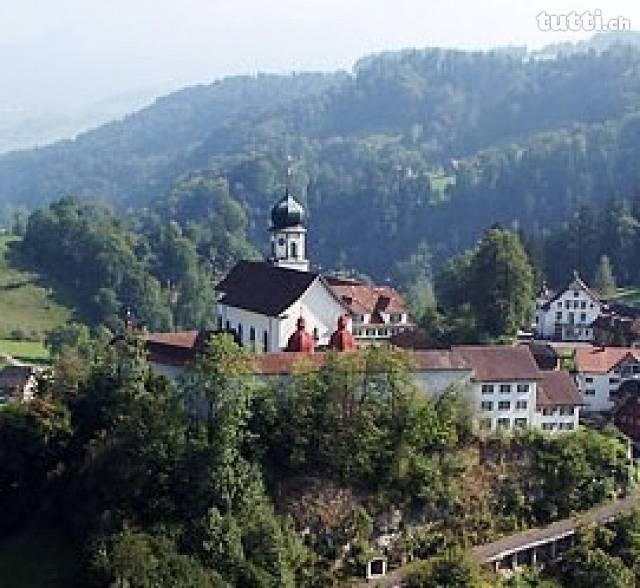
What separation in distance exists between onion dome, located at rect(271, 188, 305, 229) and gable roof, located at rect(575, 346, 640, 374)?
15177mm

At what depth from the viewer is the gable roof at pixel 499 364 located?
159 feet

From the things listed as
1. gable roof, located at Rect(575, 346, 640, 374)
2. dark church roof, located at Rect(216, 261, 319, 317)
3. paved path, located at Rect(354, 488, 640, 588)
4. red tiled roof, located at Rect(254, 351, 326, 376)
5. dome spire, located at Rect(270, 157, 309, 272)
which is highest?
dome spire, located at Rect(270, 157, 309, 272)

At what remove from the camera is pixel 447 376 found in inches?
1863

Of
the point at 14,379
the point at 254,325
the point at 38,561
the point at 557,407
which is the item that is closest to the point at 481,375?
the point at 557,407

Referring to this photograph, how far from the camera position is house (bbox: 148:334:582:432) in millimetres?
45562

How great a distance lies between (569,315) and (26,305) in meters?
52.2

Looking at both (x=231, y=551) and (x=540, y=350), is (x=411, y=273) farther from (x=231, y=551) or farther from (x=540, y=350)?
(x=231, y=551)

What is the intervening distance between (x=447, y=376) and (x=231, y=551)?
1143cm

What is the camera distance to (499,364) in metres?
49.2

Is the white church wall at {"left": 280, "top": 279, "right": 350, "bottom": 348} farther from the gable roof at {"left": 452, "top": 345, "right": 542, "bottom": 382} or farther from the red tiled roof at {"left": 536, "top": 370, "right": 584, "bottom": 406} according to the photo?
the red tiled roof at {"left": 536, "top": 370, "right": 584, "bottom": 406}

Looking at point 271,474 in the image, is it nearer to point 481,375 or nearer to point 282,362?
point 282,362

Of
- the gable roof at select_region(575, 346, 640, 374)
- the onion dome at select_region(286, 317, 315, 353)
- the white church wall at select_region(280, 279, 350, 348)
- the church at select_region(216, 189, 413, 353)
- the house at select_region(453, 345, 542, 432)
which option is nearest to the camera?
the onion dome at select_region(286, 317, 315, 353)

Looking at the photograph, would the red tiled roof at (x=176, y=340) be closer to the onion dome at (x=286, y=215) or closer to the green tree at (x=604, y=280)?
the onion dome at (x=286, y=215)

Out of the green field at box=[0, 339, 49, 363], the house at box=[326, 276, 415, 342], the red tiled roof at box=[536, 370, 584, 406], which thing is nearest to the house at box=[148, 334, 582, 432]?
the red tiled roof at box=[536, 370, 584, 406]
